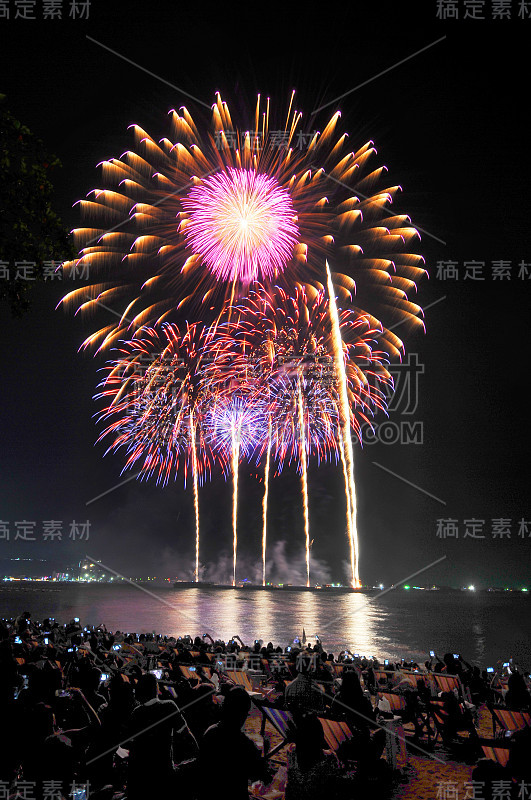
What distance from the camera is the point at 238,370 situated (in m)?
32.6

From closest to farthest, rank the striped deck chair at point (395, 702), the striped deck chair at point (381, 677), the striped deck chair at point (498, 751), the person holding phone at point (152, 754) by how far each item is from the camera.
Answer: the person holding phone at point (152, 754)
the striped deck chair at point (498, 751)
the striped deck chair at point (395, 702)
the striped deck chair at point (381, 677)

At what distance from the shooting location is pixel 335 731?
6.48 m

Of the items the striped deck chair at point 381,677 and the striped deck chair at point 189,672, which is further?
the striped deck chair at point 381,677

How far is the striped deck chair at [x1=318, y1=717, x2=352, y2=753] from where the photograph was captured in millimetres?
6418

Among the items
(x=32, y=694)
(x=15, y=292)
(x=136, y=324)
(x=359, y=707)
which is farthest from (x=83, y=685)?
(x=136, y=324)

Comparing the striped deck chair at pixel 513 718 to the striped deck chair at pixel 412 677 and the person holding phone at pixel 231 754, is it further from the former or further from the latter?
the person holding phone at pixel 231 754

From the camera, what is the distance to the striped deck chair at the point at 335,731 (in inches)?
253

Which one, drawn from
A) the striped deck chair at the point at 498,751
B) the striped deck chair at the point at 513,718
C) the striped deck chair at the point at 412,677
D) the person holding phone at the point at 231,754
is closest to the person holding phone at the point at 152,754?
the person holding phone at the point at 231,754

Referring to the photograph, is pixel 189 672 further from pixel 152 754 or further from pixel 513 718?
pixel 152 754

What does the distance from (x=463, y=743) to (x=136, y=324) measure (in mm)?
26951

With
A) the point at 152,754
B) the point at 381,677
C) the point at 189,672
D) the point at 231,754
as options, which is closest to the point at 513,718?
the point at 231,754

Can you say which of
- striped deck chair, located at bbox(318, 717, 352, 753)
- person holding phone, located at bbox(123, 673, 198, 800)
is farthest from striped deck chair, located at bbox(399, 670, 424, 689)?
person holding phone, located at bbox(123, 673, 198, 800)

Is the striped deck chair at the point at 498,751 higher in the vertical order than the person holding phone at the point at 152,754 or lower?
lower

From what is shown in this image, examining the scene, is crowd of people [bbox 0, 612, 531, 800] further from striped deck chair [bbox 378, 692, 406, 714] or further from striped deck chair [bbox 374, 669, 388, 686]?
striped deck chair [bbox 374, 669, 388, 686]
